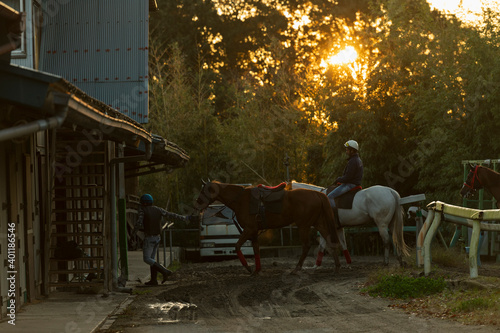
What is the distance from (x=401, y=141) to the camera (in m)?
28.5

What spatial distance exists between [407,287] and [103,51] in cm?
921

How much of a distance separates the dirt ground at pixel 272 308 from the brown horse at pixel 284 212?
0.93 m

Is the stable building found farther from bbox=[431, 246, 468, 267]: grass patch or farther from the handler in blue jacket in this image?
bbox=[431, 246, 468, 267]: grass patch

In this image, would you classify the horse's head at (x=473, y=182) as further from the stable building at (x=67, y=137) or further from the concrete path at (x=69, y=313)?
the concrete path at (x=69, y=313)

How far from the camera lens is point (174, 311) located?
1205 centimetres

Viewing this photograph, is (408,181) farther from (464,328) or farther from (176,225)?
(464,328)

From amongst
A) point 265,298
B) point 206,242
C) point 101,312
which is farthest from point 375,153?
point 101,312

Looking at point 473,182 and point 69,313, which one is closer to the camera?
point 69,313

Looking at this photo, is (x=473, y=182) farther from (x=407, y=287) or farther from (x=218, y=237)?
(x=218, y=237)

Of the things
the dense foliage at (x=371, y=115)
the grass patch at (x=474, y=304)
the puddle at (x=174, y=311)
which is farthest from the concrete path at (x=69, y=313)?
the dense foliage at (x=371, y=115)

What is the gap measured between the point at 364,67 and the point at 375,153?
131 inches

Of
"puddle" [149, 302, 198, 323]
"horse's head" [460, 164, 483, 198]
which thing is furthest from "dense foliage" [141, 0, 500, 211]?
"puddle" [149, 302, 198, 323]

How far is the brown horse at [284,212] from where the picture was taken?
17.9 metres

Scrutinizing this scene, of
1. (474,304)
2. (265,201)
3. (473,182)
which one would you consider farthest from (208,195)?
(474,304)
